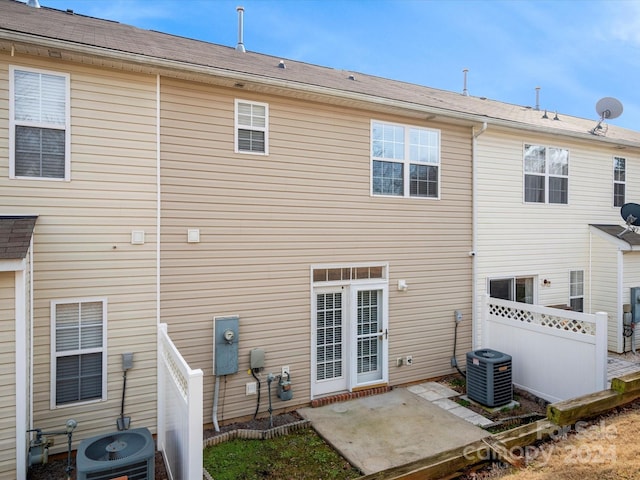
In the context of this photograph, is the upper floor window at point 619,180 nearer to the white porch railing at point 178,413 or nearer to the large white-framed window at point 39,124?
the white porch railing at point 178,413

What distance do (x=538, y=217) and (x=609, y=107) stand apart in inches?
202

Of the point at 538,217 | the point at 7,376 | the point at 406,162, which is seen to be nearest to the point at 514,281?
the point at 538,217

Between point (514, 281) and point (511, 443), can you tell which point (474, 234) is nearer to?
point (514, 281)

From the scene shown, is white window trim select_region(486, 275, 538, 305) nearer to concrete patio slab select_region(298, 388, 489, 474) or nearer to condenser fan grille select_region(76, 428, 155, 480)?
concrete patio slab select_region(298, 388, 489, 474)

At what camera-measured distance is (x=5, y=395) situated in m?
3.92

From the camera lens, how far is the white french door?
6676 mm

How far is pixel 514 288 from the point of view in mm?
8750

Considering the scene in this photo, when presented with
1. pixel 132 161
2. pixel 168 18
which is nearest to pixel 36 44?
pixel 132 161

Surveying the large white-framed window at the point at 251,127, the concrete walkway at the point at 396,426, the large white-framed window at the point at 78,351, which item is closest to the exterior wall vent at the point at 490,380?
the concrete walkway at the point at 396,426

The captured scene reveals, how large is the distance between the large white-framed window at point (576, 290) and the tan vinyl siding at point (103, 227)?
31.4 ft

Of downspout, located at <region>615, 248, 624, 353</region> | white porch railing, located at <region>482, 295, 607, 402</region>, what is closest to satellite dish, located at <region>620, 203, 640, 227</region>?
downspout, located at <region>615, 248, 624, 353</region>

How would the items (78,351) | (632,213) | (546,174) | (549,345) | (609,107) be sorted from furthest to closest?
1. (609,107)
2. (632,213)
3. (546,174)
4. (549,345)
5. (78,351)

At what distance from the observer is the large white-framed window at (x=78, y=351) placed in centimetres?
482

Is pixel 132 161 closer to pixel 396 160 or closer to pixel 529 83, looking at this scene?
pixel 396 160
